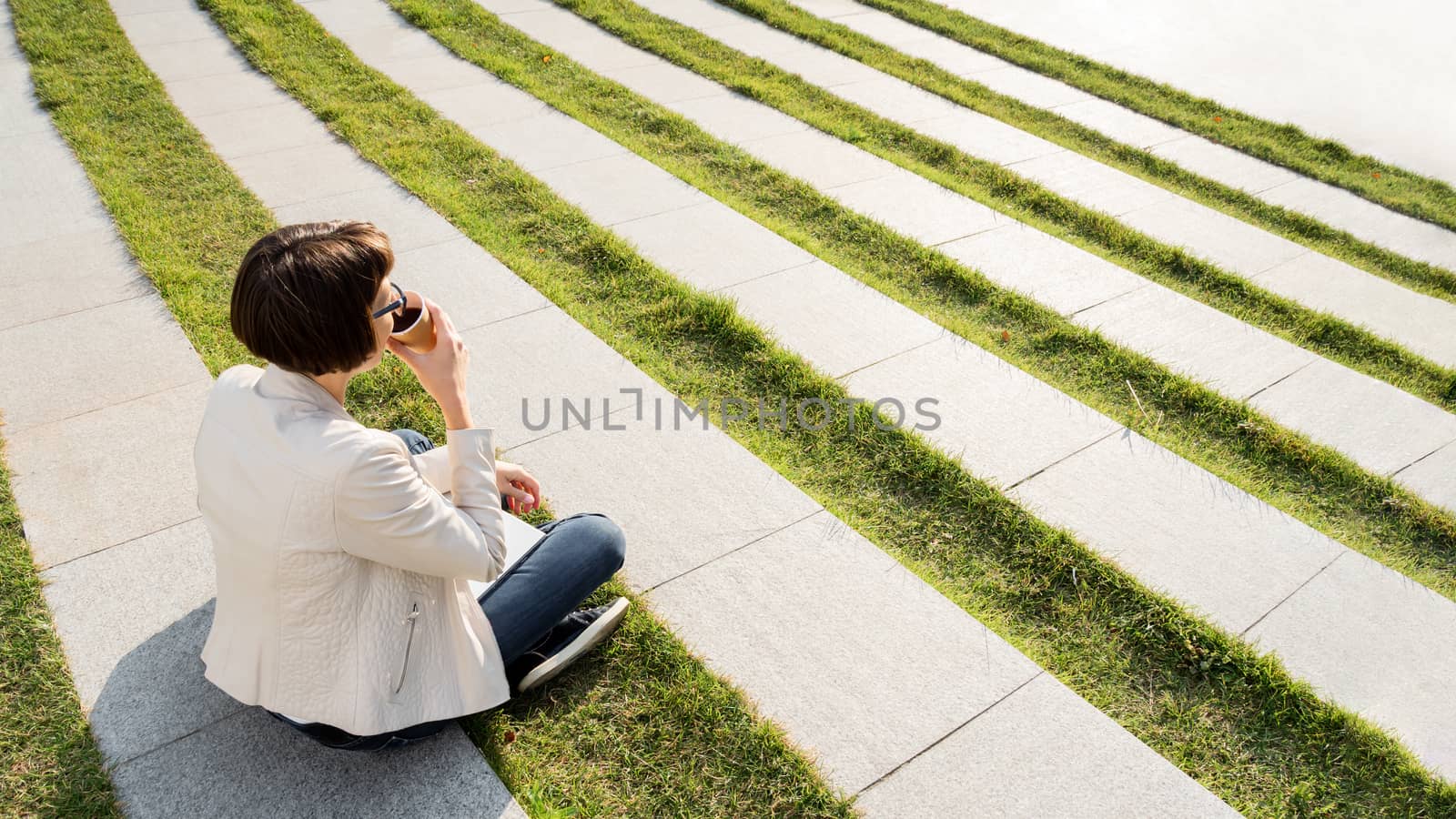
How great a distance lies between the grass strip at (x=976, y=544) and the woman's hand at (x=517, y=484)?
127 centimetres

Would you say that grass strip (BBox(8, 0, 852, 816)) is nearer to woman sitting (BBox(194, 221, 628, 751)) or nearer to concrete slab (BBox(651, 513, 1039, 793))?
concrete slab (BBox(651, 513, 1039, 793))

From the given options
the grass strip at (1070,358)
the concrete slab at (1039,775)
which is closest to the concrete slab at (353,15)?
the grass strip at (1070,358)

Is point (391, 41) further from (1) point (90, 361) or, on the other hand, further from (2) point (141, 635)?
(2) point (141, 635)

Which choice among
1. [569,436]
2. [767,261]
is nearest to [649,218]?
[767,261]

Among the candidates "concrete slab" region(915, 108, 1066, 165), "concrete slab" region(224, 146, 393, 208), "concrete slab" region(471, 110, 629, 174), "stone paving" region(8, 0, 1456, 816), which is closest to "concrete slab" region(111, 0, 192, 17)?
"stone paving" region(8, 0, 1456, 816)

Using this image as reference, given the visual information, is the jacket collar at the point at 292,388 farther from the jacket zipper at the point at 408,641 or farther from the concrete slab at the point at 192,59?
the concrete slab at the point at 192,59

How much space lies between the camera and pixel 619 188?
5.99 meters

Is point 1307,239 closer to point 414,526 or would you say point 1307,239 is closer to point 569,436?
point 569,436

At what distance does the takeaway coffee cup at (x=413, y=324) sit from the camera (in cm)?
227

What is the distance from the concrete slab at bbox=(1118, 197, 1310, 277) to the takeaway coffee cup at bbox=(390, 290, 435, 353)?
16.6 ft

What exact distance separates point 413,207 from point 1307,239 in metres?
5.82

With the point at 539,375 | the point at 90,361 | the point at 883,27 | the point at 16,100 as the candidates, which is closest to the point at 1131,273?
the point at 539,375

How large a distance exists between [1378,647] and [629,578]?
8.43 feet

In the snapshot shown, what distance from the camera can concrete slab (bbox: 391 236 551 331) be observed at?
4.68m
